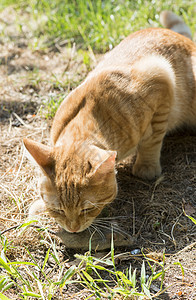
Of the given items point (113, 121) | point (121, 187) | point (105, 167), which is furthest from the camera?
point (121, 187)

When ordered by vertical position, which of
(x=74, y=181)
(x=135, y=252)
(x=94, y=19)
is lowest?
(x=135, y=252)

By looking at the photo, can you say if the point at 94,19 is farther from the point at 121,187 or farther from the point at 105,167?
the point at 105,167

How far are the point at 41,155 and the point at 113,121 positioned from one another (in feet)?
2.32

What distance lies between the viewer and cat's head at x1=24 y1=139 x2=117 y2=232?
8.39 feet

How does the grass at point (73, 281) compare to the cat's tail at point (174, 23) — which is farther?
the cat's tail at point (174, 23)

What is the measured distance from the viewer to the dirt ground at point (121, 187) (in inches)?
110

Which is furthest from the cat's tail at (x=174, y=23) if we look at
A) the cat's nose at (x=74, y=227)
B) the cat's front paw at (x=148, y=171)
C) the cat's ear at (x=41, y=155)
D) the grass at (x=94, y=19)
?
the cat's nose at (x=74, y=227)

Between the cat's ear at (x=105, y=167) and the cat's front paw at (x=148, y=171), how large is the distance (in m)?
1.03

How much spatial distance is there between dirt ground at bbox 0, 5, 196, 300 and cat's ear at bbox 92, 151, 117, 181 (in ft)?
2.08

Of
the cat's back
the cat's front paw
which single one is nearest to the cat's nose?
the cat's front paw

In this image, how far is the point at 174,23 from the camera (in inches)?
188

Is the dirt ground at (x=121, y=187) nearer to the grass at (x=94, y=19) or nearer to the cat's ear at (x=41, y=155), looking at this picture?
the grass at (x=94, y=19)

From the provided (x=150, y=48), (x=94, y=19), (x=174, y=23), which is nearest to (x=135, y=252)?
(x=150, y=48)

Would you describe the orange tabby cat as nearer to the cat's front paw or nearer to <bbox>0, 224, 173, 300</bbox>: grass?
the cat's front paw
